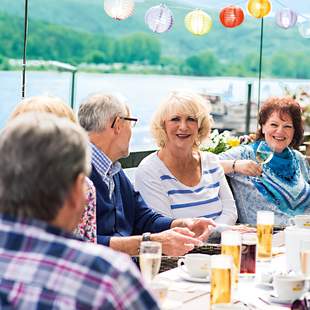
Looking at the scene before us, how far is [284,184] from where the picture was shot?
Result: 4.48m

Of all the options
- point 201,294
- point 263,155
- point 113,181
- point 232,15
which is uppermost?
point 232,15

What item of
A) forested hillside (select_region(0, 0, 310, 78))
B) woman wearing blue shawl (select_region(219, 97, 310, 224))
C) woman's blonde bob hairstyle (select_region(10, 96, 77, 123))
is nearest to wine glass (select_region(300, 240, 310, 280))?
woman's blonde bob hairstyle (select_region(10, 96, 77, 123))

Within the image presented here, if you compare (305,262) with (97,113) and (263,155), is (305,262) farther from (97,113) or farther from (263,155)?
(263,155)

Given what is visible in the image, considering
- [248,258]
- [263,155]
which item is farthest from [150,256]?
[263,155]

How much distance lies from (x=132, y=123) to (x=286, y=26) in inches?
208

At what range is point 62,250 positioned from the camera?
4.84ft

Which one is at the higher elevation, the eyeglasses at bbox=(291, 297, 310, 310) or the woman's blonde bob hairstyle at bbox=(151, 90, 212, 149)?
the woman's blonde bob hairstyle at bbox=(151, 90, 212, 149)

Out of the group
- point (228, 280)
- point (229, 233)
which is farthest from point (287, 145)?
point (228, 280)

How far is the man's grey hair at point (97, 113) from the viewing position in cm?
337

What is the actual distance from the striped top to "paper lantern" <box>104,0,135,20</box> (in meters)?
2.13

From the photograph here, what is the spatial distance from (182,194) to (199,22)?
12.1ft

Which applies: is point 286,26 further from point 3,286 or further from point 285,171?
point 3,286

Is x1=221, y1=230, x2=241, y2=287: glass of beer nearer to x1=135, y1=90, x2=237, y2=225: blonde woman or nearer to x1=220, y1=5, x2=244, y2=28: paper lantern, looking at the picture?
x1=135, y1=90, x2=237, y2=225: blonde woman

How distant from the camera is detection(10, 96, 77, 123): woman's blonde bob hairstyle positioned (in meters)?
2.85
